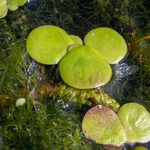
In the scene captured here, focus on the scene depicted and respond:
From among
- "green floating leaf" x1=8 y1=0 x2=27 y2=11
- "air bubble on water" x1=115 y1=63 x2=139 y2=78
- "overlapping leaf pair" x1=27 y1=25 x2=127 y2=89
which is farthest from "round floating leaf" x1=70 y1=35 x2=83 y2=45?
"green floating leaf" x1=8 y1=0 x2=27 y2=11

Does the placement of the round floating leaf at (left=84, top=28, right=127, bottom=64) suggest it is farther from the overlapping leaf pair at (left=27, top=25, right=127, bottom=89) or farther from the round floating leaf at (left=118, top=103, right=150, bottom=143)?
the round floating leaf at (left=118, top=103, right=150, bottom=143)

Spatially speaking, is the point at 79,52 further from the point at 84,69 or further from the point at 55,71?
the point at 55,71

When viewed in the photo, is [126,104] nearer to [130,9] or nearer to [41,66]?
[41,66]

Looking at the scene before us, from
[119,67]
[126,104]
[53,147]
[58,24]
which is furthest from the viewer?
[58,24]

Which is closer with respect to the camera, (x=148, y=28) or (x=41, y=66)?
(x=41, y=66)

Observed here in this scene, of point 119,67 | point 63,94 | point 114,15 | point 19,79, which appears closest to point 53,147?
point 63,94

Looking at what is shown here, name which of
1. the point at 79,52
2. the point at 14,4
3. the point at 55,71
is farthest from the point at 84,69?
the point at 14,4

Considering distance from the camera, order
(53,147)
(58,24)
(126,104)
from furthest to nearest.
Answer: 1. (58,24)
2. (126,104)
3. (53,147)
